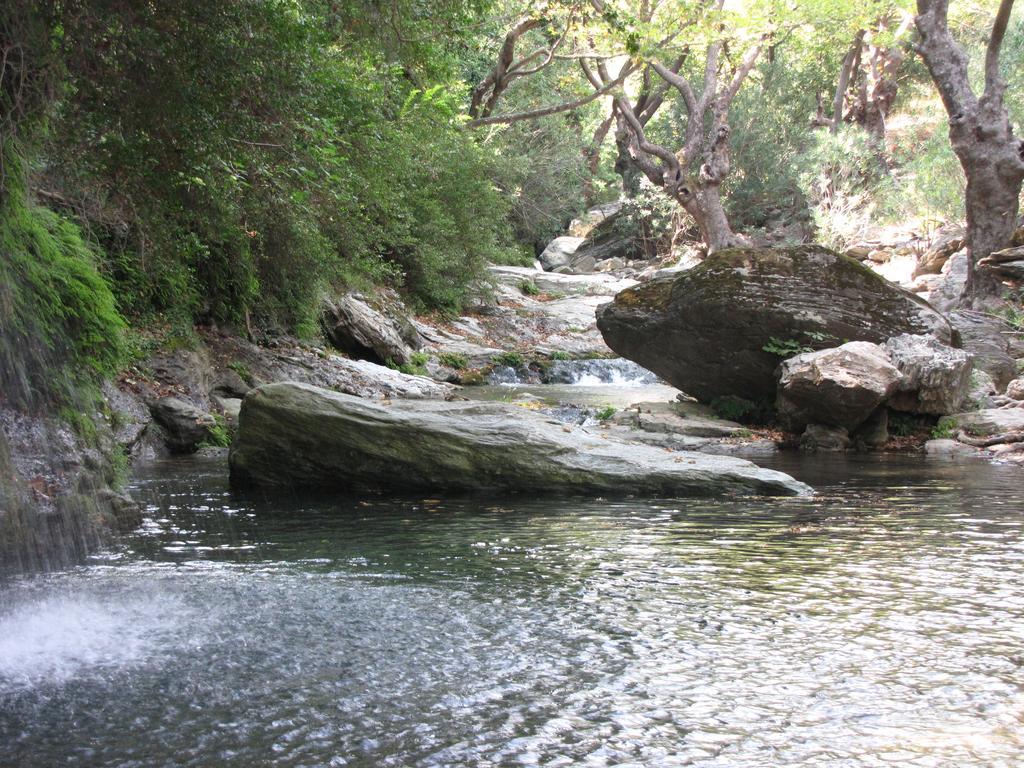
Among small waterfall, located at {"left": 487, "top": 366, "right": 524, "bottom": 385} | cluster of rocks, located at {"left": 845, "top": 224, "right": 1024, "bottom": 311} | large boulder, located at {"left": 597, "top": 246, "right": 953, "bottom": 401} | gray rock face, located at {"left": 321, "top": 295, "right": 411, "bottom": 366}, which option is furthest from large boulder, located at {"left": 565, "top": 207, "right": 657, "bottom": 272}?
large boulder, located at {"left": 597, "top": 246, "right": 953, "bottom": 401}

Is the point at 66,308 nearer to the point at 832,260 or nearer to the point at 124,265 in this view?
the point at 124,265

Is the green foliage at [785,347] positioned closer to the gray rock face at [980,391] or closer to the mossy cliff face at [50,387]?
the gray rock face at [980,391]

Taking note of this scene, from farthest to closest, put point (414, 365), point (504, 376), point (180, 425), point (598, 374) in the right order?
1. point (598, 374)
2. point (504, 376)
3. point (414, 365)
4. point (180, 425)

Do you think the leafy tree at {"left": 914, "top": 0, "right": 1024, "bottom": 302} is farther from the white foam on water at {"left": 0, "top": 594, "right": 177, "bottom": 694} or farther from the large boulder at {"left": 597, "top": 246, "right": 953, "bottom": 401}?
the white foam on water at {"left": 0, "top": 594, "right": 177, "bottom": 694}

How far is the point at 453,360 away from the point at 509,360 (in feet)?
5.09

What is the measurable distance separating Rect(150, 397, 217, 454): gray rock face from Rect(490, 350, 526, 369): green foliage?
439 inches

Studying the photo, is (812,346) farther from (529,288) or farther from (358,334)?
(529,288)

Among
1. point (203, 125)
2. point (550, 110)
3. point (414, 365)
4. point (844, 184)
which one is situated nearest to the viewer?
point (203, 125)

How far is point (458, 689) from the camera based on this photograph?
356 centimetres

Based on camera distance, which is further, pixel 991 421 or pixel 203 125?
pixel 991 421

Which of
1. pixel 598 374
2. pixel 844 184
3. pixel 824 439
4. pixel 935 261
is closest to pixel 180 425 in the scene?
pixel 824 439

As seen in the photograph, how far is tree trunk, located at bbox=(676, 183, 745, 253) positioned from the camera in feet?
88.9

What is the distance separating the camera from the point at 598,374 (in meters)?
22.0

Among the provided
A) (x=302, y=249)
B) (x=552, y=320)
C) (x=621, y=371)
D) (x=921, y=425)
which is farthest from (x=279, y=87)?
(x=552, y=320)
